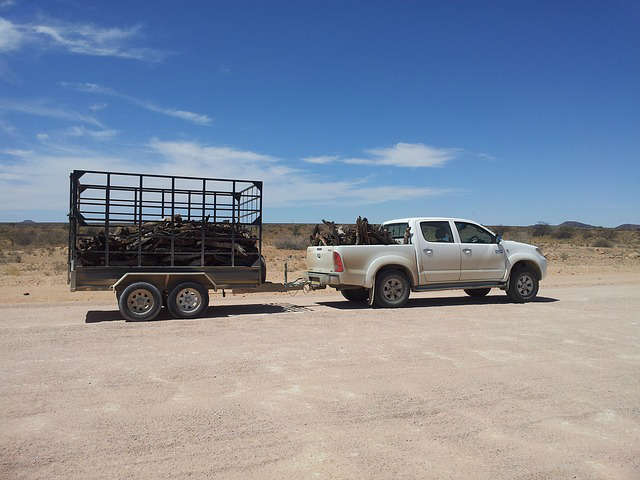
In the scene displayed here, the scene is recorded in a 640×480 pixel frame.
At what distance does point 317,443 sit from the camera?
482cm

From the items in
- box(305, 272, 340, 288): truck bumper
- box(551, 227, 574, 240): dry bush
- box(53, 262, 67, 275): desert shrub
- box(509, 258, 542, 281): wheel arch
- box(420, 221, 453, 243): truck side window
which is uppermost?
box(551, 227, 574, 240): dry bush

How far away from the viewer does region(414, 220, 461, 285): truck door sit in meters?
13.2

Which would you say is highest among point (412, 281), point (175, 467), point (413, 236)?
point (413, 236)

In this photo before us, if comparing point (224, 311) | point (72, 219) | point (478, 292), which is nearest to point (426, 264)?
point (478, 292)

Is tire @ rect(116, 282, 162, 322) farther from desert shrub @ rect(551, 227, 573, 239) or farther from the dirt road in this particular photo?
desert shrub @ rect(551, 227, 573, 239)

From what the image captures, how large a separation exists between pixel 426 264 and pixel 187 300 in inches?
210

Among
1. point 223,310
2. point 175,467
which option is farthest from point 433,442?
point 223,310

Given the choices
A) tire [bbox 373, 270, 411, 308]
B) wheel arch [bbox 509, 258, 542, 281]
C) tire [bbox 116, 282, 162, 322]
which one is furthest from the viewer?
wheel arch [bbox 509, 258, 542, 281]

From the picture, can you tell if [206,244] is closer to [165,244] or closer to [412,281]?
[165,244]

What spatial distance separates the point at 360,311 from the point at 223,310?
3.04 m

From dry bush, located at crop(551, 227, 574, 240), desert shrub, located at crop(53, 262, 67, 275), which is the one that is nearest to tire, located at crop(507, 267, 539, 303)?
desert shrub, located at crop(53, 262, 67, 275)

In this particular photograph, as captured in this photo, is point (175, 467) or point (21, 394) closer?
point (175, 467)

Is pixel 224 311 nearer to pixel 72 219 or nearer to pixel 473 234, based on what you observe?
pixel 72 219

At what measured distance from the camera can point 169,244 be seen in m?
11.6
